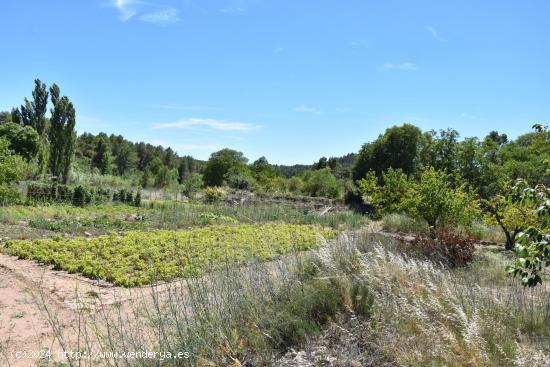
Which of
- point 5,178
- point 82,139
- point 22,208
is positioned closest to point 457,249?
point 5,178

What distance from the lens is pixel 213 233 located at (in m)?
12.8

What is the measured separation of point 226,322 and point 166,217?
13.0m

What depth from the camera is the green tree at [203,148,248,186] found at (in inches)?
1423

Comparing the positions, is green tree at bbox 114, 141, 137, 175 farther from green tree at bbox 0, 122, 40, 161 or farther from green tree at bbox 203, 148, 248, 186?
green tree at bbox 0, 122, 40, 161

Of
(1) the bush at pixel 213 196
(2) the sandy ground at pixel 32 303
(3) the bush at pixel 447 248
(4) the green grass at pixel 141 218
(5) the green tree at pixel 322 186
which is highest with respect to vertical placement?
(5) the green tree at pixel 322 186

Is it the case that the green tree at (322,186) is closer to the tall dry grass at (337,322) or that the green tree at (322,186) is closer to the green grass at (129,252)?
the green grass at (129,252)

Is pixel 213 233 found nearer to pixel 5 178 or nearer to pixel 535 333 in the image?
pixel 5 178

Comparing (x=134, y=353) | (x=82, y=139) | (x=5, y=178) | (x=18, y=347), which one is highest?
(x=82, y=139)

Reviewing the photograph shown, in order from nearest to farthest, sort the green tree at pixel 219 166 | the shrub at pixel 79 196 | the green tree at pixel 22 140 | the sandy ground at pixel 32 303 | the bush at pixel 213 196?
the sandy ground at pixel 32 303 → the shrub at pixel 79 196 → the bush at pixel 213 196 → the green tree at pixel 22 140 → the green tree at pixel 219 166

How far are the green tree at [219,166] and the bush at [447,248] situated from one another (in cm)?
2749

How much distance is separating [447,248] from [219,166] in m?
29.4

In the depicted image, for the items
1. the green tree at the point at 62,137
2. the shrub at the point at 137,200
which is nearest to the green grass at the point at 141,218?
the shrub at the point at 137,200

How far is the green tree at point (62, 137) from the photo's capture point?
28328 millimetres

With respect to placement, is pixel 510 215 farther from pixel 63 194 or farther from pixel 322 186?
pixel 322 186
